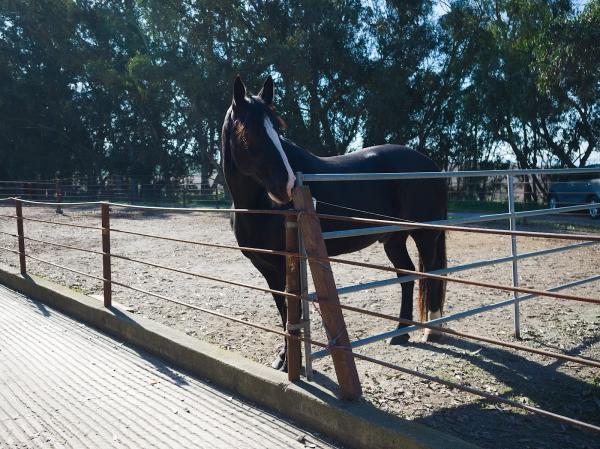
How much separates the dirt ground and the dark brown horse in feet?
1.95

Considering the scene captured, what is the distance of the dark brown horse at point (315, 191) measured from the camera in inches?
135

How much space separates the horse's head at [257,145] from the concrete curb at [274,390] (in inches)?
46.0

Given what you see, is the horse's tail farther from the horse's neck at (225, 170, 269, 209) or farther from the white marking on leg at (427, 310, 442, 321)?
the horse's neck at (225, 170, 269, 209)

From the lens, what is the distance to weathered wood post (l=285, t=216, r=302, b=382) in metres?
3.03

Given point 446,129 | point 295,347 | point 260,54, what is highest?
point 260,54

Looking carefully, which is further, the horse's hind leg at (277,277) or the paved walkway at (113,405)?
the horse's hind leg at (277,277)

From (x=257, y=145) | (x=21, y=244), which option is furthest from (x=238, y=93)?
(x=21, y=244)

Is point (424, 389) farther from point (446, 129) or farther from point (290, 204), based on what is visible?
point (446, 129)

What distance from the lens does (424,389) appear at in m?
3.32

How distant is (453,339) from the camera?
443cm

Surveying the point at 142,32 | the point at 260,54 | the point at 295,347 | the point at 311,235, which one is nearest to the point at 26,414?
the point at 295,347

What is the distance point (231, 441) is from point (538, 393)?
6.50 ft

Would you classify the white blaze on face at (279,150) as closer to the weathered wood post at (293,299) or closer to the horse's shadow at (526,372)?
the weathered wood post at (293,299)

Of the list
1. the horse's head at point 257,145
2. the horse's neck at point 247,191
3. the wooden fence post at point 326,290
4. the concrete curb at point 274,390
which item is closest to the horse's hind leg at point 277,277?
the concrete curb at point 274,390
